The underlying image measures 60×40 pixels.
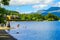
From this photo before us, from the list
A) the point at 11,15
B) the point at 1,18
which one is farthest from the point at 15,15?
the point at 1,18

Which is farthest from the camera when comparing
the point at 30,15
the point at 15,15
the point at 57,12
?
the point at 57,12

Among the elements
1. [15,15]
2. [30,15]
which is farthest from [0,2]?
[30,15]

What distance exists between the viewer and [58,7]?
1877 centimetres

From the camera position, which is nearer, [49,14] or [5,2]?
[5,2]

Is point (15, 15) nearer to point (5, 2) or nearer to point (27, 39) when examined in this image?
point (27, 39)

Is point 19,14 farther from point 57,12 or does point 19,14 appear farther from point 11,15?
point 57,12

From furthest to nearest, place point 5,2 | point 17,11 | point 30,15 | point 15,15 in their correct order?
point 30,15 → point 17,11 → point 15,15 → point 5,2

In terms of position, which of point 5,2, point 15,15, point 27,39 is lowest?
point 27,39

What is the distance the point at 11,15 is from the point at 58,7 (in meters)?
5.76

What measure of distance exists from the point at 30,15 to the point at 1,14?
4437 mm

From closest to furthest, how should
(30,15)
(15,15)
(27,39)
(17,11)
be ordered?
(27,39), (15,15), (17,11), (30,15)

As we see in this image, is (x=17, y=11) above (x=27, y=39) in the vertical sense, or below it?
above

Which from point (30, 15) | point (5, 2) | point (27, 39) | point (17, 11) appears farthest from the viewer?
point (30, 15)

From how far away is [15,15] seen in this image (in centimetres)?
1400
